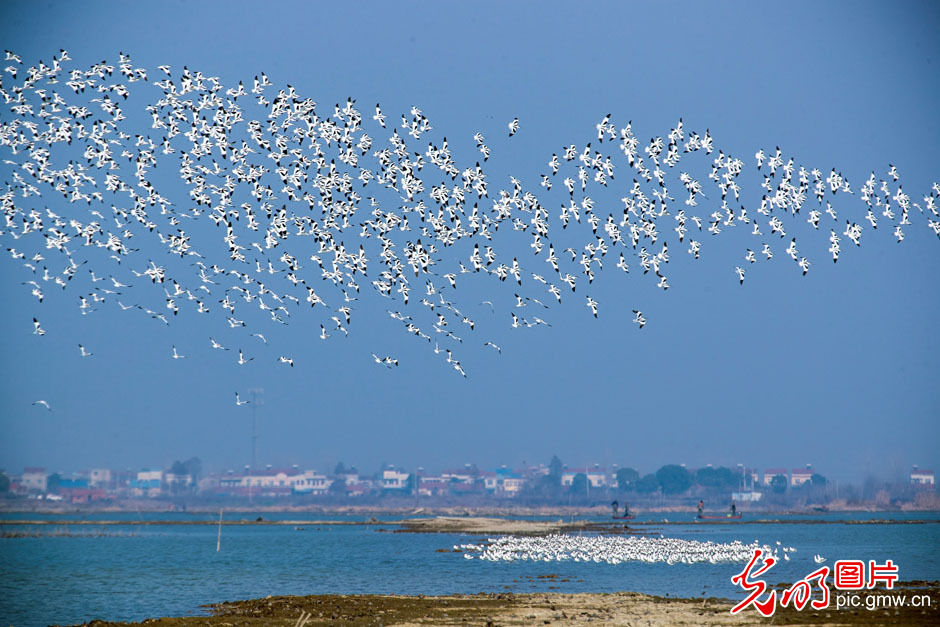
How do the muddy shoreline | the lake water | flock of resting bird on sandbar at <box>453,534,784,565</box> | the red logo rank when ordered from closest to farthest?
1. the muddy shoreline
2. the red logo
3. the lake water
4. flock of resting bird on sandbar at <box>453,534,784,565</box>

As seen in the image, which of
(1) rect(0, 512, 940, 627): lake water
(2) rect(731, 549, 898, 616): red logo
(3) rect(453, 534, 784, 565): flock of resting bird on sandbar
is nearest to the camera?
(2) rect(731, 549, 898, 616): red logo

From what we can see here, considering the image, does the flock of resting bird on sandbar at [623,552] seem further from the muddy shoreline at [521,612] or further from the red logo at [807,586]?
the muddy shoreline at [521,612]

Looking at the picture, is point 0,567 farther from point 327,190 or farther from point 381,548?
point 327,190

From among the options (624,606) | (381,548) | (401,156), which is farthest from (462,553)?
(401,156)

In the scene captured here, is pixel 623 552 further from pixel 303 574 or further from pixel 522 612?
pixel 522 612

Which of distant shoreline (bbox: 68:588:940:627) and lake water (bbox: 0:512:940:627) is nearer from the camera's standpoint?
distant shoreline (bbox: 68:588:940:627)

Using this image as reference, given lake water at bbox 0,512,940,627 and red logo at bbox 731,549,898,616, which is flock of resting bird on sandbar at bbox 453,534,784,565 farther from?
red logo at bbox 731,549,898,616

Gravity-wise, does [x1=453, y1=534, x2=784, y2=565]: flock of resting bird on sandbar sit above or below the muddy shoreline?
below

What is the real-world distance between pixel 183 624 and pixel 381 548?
5689cm

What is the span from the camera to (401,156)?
1382 inches

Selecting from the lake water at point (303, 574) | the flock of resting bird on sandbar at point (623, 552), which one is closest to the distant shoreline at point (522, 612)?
the lake water at point (303, 574)

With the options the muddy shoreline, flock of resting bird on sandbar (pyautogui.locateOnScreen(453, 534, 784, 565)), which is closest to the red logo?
the muddy shoreline

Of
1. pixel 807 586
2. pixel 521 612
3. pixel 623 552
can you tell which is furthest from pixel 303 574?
pixel 807 586

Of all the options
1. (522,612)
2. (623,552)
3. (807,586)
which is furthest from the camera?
(623,552)
